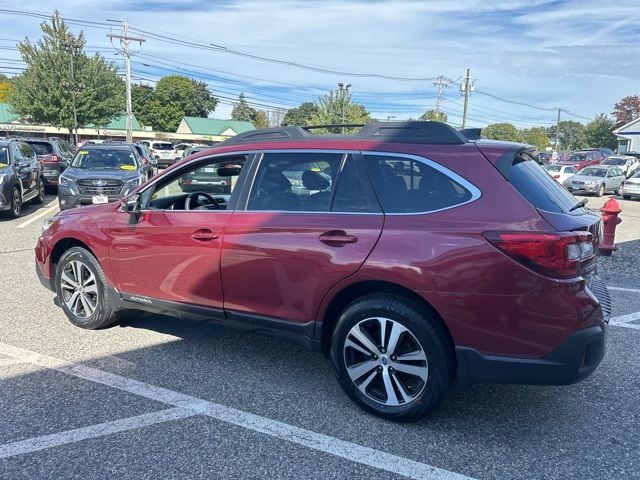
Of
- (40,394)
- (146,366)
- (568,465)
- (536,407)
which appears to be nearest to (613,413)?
(536,407)

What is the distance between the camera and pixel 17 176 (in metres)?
11.6

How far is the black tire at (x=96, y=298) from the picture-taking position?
4.61 m

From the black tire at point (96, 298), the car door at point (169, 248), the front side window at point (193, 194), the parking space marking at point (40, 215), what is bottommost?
the parking space marking at point (40, 215)

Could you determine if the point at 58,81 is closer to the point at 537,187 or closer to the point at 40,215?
the point at 40,215

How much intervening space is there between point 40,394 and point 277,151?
2380 millimetres

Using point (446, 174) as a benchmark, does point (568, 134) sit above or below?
above

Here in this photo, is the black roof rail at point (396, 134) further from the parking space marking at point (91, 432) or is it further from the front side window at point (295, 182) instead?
the parking space marking at point (91, 432)

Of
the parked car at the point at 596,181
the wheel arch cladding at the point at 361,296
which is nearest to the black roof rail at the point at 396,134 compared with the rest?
the wheel arch cladding at the point at 361,296

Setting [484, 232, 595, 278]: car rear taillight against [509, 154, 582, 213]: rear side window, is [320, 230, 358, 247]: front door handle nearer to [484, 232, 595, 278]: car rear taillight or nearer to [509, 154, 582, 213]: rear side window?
[484, 232, 595, 278]: car rear taillight

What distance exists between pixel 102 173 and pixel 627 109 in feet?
316

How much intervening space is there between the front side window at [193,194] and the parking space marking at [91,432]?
1.53 metres

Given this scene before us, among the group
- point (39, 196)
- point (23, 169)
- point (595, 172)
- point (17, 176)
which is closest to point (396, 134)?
point (17, 176)

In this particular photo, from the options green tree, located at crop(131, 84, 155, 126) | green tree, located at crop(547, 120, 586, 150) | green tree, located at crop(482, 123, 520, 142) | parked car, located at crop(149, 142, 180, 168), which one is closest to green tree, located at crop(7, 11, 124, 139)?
parked car, located at crop(149, 142, 180, 168)

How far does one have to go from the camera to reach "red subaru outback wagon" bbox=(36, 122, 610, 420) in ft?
9.48
